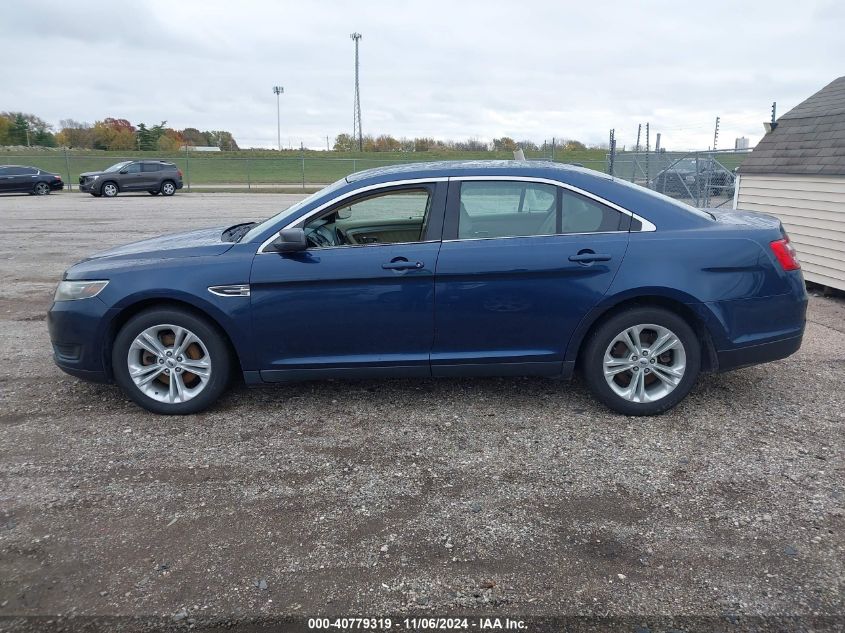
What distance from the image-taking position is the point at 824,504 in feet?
10.8

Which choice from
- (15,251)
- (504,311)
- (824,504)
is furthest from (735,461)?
(15,251)

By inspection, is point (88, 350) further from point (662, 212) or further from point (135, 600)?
point (662, 212)

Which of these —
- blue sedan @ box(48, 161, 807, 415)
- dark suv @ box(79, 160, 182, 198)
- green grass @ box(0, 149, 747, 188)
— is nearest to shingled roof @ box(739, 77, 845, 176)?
blue sedan @ box(48, 161, 807, 415)

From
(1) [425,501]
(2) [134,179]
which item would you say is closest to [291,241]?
(1) [425,501]

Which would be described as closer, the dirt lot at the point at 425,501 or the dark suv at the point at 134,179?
the dirt lot at the point at 425,501

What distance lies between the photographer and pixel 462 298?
13.8 feet

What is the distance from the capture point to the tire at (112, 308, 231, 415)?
14.1 ft

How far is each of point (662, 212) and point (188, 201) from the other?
23.9 meters

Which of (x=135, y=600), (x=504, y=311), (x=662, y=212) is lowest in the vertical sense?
(x=135, y=600)

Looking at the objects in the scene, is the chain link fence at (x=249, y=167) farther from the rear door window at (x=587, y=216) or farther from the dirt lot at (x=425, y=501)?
the dirt lot at (x=425, y=501)

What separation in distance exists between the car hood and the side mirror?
40 cm

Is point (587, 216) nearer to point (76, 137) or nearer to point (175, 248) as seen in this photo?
point (175, 248)

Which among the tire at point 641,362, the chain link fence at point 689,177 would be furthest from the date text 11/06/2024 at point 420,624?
the chain link fence at point 689,177

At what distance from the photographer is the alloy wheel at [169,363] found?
4316mm
